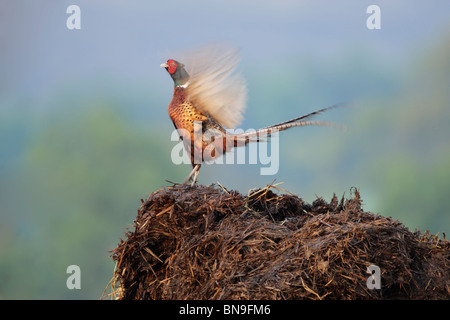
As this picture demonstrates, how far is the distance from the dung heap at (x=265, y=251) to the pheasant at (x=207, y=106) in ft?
2.98

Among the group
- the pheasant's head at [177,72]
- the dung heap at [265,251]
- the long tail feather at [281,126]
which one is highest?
the pheasant's head at [177,72]

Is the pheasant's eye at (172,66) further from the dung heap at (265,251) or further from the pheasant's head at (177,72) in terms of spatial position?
the dung heap at (265,251)

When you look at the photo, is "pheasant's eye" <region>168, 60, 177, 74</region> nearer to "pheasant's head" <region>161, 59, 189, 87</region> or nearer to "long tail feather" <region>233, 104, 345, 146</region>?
"pheasant's head" <region>161, 59, 189, 87</region>

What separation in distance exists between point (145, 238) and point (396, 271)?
190cm

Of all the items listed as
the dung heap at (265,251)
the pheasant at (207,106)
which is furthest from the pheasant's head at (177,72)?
the dung heap at (265,251)

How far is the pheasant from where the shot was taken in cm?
504

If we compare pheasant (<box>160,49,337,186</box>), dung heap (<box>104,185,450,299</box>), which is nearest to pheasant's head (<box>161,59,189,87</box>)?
pheasant (<box>160,49,337,186</box>)

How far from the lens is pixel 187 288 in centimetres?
358

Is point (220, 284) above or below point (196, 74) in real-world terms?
below

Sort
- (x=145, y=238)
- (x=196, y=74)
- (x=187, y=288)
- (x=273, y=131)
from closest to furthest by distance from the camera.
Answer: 1. (x=187, y=288)
2. (x=145, y=238)
3. (x=273, y=131)
4. (x=196, y=74)

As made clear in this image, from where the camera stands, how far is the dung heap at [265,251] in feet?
10.6

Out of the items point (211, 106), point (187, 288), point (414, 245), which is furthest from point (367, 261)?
point (211, 106)

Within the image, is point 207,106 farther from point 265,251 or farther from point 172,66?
point 265,251
